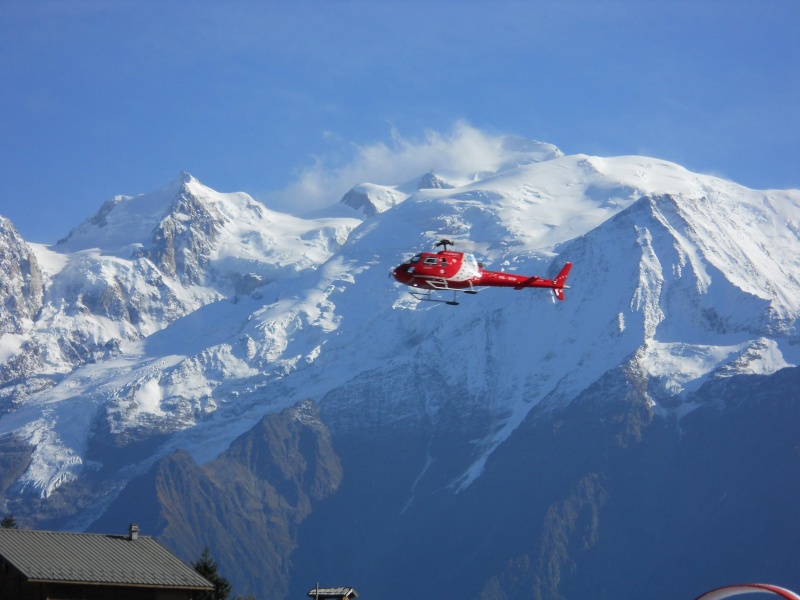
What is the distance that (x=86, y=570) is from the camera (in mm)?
77750

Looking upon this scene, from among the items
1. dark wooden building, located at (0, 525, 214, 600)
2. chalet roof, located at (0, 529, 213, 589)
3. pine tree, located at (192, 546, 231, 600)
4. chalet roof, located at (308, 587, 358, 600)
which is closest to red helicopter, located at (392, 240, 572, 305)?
pine tree, located at (192, 546, 231, 600)

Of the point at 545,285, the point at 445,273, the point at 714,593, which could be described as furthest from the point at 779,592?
the point at 545,285

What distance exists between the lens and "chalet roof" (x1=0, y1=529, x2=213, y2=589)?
7675cm

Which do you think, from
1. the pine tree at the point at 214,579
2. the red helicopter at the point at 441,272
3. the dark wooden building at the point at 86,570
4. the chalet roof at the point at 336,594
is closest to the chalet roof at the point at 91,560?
the dark wooden building at the point at 86,570

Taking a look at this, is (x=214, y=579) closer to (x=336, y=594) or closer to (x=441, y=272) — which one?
(x=441, y=272)

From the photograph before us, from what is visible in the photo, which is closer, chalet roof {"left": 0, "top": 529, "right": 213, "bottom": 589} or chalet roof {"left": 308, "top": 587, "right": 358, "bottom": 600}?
chalet roof {"left": 0, "top": 529, "right": 213, "bottom": 589}

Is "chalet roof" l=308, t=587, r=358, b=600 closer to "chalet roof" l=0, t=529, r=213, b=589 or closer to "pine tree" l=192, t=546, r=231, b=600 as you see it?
"chalet roof" l=0, t=529, r=213, b=589

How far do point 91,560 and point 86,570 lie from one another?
1.34 meters

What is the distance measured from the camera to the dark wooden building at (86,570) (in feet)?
250

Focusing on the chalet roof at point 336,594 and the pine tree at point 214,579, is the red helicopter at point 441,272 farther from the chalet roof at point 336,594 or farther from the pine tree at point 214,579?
the chalet roof at point 336,594

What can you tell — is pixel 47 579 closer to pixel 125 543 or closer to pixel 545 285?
pixel 125 543

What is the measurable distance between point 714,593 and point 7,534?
40042mm

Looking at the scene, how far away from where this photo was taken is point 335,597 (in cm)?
8300

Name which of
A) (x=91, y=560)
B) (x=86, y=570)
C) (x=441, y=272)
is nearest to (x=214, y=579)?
(x=441, y=272)
